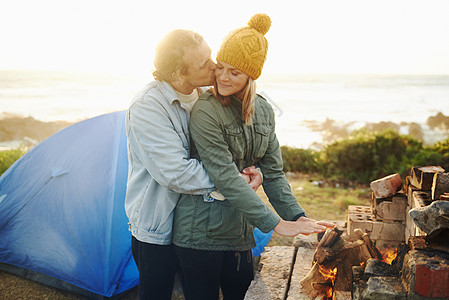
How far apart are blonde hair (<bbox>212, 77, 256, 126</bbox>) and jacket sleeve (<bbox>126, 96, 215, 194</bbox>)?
0.86 ft

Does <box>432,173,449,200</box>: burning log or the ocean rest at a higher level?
<box>432,173,449,200</box>: burning log

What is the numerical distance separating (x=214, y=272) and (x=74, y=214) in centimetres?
200

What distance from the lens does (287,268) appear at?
3.15 metres

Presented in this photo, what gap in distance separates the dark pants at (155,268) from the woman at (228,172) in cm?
11

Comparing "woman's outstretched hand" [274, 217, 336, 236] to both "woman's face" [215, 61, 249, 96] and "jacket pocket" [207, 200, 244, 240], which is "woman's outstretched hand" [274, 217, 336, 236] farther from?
"woman's face" [215, 61, 249, 96]

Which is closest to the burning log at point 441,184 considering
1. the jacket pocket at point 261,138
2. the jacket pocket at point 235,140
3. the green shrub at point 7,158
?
the jacket pocket at point 261,138

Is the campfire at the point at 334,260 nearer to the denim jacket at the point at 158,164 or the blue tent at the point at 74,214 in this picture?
the blue tent at the point at 74,214

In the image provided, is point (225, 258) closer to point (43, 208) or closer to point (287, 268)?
point (287, 268)

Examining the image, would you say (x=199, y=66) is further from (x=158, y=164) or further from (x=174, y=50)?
(x=158, y=164)

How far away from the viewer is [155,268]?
1965 mm

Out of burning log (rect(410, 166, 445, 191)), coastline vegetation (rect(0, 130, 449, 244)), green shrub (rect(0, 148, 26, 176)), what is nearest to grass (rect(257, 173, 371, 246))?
coastline vegetation (rect(0, 130, 449, 244))

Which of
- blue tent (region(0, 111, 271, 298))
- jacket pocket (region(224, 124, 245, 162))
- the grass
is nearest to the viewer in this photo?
jacket pocket (region(224, 124, 245, 162))

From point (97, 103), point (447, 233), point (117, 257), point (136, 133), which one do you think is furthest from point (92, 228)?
point (97, 103)

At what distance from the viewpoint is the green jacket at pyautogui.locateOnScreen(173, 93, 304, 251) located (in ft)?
5.66
